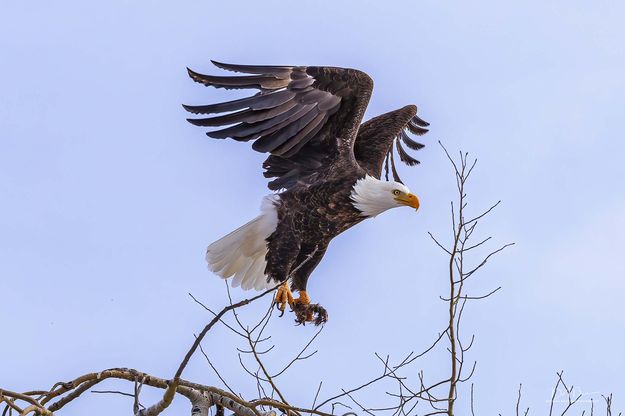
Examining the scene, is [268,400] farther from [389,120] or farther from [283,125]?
[389,120]

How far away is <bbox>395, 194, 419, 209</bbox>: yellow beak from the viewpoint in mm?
7203

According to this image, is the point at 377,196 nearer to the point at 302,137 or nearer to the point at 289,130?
the point at 302,137

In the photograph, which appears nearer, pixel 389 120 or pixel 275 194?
pixel 275 194

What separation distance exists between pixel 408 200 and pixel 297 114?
1.02m

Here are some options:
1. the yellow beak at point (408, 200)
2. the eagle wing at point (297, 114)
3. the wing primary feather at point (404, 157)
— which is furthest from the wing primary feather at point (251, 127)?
the wing primary feather at point (404, 157)

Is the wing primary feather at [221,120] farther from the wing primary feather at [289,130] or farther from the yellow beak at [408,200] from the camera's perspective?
the yellow beak at [408,200]

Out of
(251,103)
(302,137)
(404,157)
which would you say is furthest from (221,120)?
(404,157)

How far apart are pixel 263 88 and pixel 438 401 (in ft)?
10.3

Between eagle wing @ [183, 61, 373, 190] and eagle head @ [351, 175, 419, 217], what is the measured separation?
0.23m

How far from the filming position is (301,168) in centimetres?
733

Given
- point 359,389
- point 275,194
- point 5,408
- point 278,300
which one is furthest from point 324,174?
point 5,408

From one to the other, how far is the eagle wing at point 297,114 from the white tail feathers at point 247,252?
29 centimetres

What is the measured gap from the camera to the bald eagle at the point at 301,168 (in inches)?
268

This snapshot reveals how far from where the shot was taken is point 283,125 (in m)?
6.93
